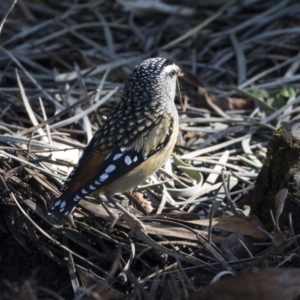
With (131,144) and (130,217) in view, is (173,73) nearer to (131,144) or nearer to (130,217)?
(131,144)

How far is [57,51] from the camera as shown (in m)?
7.90

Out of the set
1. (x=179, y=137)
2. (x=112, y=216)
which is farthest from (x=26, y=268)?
(x=179, y=137)

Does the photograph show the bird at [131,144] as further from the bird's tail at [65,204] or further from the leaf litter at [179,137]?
the leaf litter at [179,137]

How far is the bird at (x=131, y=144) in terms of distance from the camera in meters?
4.69

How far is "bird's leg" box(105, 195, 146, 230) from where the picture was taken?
15.8 feet

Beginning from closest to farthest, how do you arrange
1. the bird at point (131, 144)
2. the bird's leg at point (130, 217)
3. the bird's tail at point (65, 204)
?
1. the bird's tail at point (65, 204)
2. the bird at point (131, 144)
3. the bird's leg at point (130, 217)

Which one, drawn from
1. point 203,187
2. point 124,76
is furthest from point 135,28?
point 203,187

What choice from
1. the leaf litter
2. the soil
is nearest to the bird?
the leaf litter

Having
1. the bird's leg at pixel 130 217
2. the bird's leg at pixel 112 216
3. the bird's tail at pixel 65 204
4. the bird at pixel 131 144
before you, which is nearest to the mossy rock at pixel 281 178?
the bird at pixel 131 144

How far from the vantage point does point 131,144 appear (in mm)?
4949

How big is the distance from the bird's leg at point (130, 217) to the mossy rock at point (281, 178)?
0.81m

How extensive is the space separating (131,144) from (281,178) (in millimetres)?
1023

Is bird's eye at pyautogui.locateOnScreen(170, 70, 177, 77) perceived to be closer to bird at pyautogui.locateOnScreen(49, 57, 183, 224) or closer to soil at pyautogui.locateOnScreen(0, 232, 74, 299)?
bird at pyautogui.locateOnScreen(49, 57, 183, 224)

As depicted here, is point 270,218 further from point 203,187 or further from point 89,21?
point 89,21
